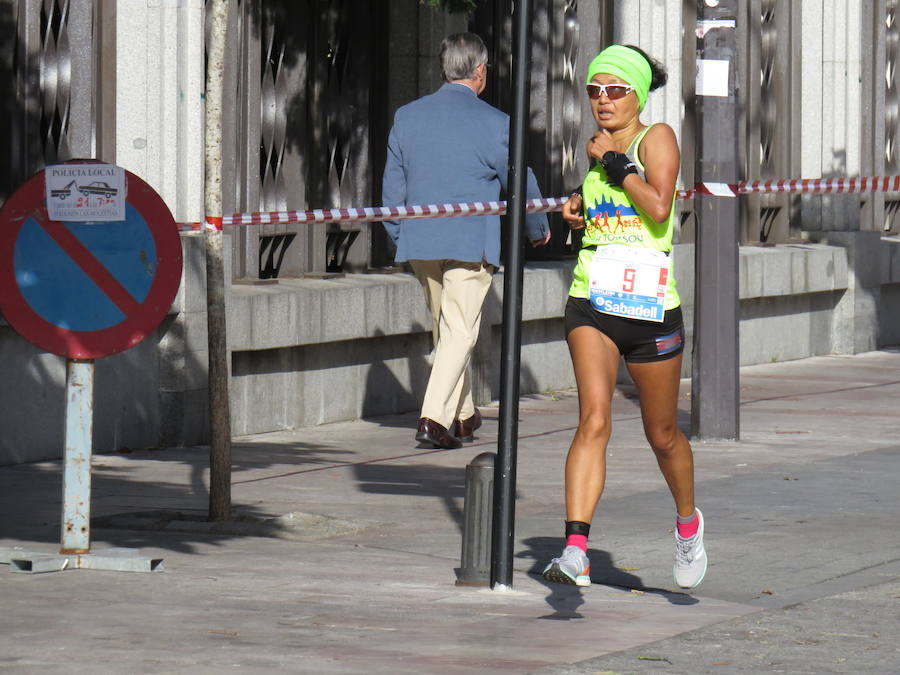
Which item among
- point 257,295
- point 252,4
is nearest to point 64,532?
point 257,295

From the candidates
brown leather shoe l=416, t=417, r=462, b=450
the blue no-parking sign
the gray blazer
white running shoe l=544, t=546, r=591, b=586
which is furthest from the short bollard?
the gray blazer

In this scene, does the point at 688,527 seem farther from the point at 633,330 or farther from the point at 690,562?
the point at 633,330

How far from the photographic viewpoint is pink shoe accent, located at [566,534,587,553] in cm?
668

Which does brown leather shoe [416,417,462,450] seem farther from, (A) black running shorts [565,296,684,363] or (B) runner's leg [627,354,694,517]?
(A) black running shorts [565,296,684,363]

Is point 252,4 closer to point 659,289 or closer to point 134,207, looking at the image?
point 134,207

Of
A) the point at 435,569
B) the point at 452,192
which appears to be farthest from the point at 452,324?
the point at 435,569

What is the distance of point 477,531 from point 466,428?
14.5 ft

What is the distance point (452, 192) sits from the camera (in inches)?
448

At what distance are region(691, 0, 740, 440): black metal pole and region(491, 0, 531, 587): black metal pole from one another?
4540 millimetres

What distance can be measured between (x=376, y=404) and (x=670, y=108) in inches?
163

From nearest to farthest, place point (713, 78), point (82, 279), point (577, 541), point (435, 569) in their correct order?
point (577, 541), point (82, 279), point (435, 569), point (713, 78)

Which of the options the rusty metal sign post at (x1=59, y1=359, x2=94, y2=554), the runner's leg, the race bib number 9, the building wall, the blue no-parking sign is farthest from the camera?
the building wall

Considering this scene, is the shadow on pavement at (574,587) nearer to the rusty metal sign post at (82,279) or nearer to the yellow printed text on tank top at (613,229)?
the yellow printed text on tank top at (613,229)

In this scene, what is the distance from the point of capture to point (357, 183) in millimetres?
13305
